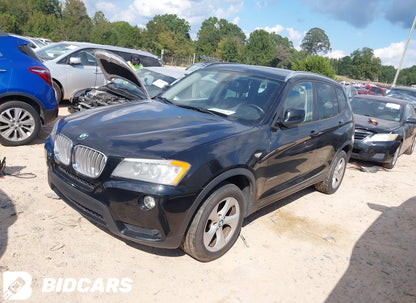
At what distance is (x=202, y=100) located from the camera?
4035 millimetres

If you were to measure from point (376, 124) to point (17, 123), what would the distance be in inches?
282

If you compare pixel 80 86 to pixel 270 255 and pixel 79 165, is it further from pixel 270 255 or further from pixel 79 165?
pixel 270 255

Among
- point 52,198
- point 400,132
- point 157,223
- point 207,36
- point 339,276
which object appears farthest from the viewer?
point 207,36

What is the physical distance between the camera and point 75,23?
2739 inches

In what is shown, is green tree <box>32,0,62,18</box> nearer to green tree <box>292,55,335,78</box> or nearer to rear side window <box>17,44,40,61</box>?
green tree <box>292,55,335,78</box>

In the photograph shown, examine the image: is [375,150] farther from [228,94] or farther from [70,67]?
[70,67]

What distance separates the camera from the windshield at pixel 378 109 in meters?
8.21

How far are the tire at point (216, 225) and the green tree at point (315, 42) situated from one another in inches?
5438

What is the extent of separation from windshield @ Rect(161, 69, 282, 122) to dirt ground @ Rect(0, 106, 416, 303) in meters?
1.39

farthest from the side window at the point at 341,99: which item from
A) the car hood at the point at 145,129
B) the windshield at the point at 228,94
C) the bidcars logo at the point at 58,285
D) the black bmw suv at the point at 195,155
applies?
the bidcars logo at the point at 58,285

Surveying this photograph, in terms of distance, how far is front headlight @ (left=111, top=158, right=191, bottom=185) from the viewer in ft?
8.64

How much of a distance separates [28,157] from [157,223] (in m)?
3.46

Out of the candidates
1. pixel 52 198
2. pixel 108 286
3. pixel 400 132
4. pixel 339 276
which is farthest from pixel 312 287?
pixel 400 132

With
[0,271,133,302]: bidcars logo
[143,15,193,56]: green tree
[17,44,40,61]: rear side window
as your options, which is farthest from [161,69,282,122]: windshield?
[143,15,193,56]: green tree
